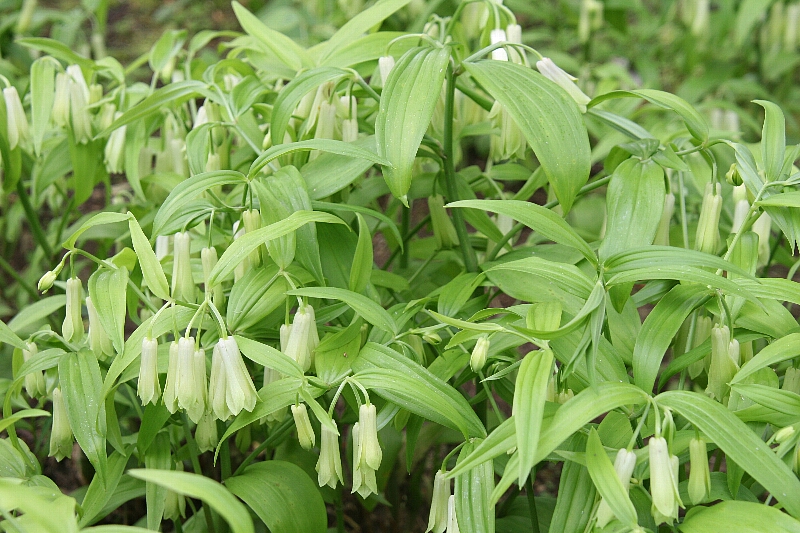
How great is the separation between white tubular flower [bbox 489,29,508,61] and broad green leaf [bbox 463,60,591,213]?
0.45 feet

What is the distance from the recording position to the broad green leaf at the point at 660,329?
1.12m

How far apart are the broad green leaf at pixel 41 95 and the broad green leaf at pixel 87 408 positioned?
26.2 inches

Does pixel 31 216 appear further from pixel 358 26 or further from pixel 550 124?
pixel 550 124

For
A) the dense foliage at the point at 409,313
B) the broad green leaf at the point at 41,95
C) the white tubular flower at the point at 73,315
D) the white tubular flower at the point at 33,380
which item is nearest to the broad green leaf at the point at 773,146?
the dense foliage at the point at 409,313

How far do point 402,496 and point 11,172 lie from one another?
1.34 meters

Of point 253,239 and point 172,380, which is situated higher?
point 253,239

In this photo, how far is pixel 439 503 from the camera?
120 cm

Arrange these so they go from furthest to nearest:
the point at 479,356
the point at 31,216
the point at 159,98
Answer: the point at 31,216
the point at 159,98
the point at 479,356

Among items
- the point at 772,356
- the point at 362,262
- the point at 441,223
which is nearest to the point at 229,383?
the point at 362,262

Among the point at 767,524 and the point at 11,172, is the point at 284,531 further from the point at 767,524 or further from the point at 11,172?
the point at 11,172

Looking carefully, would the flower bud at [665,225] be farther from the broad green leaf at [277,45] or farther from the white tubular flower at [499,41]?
the broad green leaf at [277,45]

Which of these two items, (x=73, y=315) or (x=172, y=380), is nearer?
(x=172, y=380)

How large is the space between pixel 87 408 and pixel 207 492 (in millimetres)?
556

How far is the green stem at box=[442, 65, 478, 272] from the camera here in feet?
4.56
